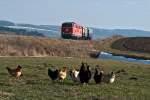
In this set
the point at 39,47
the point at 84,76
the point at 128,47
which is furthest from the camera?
the point at 128,47

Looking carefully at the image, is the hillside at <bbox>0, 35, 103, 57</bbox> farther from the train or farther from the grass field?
the grass field

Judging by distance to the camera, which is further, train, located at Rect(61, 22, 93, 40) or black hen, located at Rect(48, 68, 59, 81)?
train, located at Rect(61, 22, 93, 40)

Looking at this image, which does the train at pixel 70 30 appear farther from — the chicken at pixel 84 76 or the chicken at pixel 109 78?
the chicken at pixel 84 76

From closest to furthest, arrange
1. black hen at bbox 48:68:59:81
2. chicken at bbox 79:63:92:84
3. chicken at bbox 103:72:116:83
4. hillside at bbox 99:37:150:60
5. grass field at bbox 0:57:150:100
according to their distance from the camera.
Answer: grass field at bbox 0:57:150:100 < chicken at bbox 79:63:92:84 < chicken at bbox 103:72:116:83 < black hen at bbox 48:68:59:81 < hillside at bbox 99:37:150:60

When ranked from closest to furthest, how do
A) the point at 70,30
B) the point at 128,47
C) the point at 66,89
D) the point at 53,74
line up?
the point at 66,89, the point at 53,74, the point at 70,30, the point at 128,47

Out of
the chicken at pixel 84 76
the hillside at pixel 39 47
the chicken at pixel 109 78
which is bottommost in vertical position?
the hillside at pixel 39 47

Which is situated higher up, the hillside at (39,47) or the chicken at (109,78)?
the chicken at (109,78)

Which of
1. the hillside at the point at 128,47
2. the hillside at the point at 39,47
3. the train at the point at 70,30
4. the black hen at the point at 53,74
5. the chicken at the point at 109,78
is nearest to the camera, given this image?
the chicken at the point at 109,78

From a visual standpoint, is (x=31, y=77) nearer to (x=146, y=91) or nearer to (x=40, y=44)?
(x=146, y=91)

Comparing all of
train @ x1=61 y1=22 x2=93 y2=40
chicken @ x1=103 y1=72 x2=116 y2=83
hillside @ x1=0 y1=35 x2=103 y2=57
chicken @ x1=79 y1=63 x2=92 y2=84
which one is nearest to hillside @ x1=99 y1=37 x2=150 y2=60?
train @ x1=61 y1=22 x2=93 y2=40

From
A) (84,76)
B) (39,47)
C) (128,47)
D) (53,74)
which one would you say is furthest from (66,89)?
(128,47)

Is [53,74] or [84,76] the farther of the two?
[53,74]

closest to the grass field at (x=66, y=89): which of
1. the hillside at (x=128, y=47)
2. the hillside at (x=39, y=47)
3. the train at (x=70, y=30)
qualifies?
the hillside at (x=39, y=47)

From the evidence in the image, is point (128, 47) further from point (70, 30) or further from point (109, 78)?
point (109, 78)
